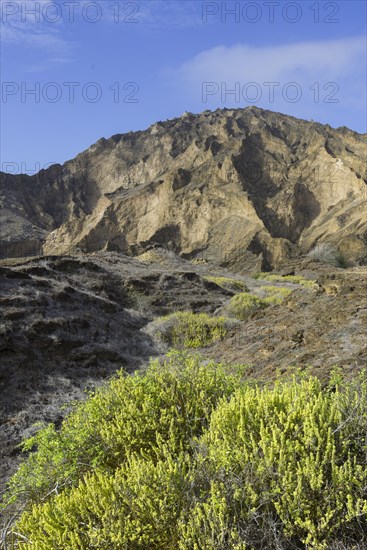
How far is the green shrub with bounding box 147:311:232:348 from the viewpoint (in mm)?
16125

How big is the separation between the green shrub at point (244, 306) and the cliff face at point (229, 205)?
111 feet

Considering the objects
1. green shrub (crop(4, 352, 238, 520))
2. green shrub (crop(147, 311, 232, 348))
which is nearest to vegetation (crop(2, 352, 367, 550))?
green shrub (crop(4, 352, 238, 520))

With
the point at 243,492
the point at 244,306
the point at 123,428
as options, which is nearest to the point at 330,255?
the point at 244,306

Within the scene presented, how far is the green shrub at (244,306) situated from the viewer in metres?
19.1

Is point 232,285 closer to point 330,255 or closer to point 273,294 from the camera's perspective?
point 273,294

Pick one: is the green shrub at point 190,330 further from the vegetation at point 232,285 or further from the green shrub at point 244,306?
the vegetation at point 232,285

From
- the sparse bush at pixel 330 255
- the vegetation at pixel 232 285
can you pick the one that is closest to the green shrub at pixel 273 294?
the vegetation at pixel 232 285

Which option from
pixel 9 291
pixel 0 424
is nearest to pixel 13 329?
pixel 9 291

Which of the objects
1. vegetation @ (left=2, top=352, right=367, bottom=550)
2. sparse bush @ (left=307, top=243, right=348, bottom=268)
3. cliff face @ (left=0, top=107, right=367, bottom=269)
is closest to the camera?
vegetation @ (left=2, top=352, right=367, bottom=550)

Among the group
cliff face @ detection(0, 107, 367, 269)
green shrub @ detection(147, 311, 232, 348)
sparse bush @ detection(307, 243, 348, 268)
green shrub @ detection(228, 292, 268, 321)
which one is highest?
cliff face @ detection(0, 107, 367, 269)

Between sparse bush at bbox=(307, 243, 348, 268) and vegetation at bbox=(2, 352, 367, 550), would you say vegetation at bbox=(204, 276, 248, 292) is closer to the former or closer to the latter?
vegetation at bbox=(2, 352, 367, 550)

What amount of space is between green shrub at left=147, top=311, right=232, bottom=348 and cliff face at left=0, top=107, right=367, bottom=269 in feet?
119

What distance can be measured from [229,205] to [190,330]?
56.1m

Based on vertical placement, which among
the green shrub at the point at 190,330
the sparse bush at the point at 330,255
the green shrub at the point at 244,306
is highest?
the sparse bush at the point at 330,255
